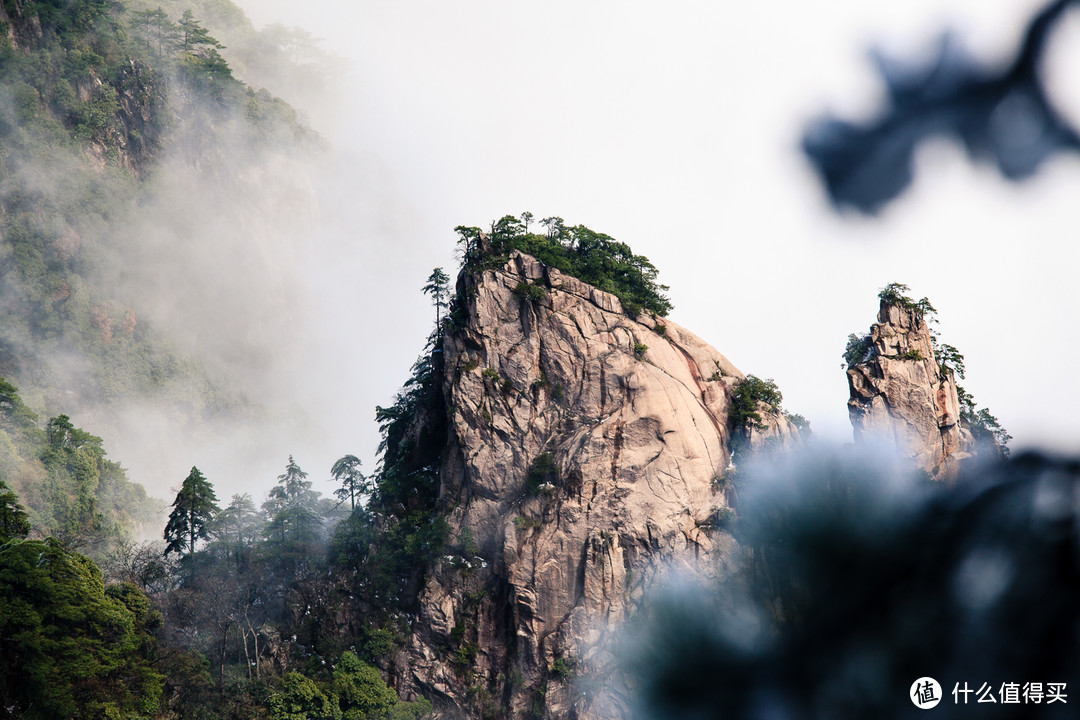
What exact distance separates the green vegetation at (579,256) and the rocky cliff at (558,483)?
1.14m

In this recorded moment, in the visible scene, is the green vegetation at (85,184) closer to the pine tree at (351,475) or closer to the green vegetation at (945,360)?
the pine tree at (351,475)

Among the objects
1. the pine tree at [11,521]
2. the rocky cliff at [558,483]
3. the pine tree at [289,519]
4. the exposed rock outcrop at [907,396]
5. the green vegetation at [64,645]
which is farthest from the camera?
the pine tree at [289,519]

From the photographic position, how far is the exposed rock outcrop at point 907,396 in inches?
2142

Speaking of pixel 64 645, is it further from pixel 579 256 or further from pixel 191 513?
pixel 579 256

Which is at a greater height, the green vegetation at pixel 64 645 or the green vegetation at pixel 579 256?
the green vegetation at pixel 579 256

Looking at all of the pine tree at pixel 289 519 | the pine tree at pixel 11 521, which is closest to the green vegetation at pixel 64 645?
the pine tree at pixel 11 521

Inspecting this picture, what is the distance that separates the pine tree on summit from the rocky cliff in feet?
56.2

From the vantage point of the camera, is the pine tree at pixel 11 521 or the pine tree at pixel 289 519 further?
the pine tree at pixel 289 519

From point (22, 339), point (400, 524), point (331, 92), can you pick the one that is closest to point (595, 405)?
point (400, 524)

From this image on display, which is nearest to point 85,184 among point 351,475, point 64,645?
point 351,475

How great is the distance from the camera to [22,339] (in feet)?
301

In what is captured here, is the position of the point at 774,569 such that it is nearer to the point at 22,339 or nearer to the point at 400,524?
the point at 400,524

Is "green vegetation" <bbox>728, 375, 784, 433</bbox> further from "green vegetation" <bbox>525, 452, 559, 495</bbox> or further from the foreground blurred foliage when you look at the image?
"green vegetation" <bbox>525, 452, 559, 495</bbox>

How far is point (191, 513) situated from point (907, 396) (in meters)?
47.2
